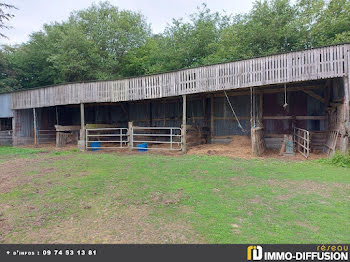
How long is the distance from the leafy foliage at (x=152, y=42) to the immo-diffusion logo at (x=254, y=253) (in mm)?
16507

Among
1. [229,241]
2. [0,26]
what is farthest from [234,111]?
[0,26]

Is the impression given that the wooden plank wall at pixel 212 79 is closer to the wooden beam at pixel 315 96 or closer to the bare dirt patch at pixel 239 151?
the wooden beam at pixel 315 96

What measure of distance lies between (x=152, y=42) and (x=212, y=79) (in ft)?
61.0

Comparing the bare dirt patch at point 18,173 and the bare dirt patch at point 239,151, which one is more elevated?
the bare dirt patch at point 239,151

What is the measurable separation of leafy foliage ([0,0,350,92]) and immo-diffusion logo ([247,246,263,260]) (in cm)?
1651

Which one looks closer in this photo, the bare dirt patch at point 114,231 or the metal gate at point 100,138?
the bare dirt patch at point 114,231

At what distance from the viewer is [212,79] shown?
38.5ft

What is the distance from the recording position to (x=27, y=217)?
14.8 feet

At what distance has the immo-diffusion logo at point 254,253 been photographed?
122 inches

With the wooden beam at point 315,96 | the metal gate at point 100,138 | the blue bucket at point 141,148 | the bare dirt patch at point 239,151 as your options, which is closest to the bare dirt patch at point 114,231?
the bare dirt patch at point 239,151

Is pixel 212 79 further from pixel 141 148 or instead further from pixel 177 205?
pixel 177 205

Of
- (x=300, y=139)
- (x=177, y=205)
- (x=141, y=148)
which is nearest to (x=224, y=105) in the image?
(x=300, y=139)

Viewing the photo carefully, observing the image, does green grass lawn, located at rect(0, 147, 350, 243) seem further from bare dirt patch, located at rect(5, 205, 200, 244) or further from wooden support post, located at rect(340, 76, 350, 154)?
wooden support post, located at rect(340, 76, 350, 154)

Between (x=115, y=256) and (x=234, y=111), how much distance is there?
12.2 metres
